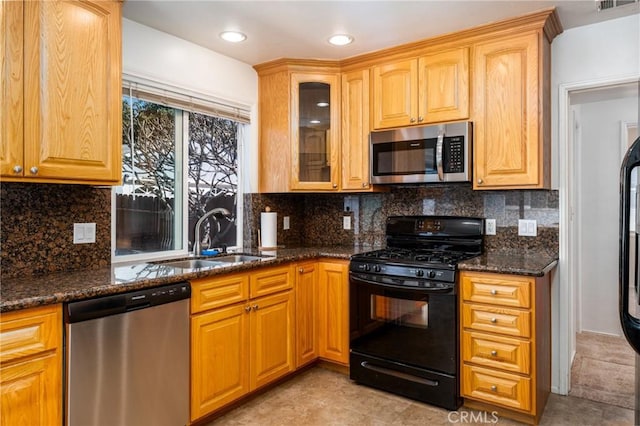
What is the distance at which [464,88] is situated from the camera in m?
2.77

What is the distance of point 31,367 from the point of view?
1608 millimetres

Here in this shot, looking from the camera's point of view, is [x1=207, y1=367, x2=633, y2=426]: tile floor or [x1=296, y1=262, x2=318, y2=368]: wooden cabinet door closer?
[x1=207, y1=367, x2=633, y2=426]: tile floor

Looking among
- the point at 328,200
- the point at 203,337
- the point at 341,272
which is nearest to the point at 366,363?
the point at 341,272

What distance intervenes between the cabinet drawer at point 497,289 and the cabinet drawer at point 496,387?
41 cm

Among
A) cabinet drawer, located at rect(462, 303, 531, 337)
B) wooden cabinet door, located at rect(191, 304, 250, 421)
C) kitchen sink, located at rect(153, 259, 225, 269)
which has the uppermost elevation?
kitchen sink, located at rect(153, 259, 225, 269)

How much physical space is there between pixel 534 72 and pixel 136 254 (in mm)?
2735

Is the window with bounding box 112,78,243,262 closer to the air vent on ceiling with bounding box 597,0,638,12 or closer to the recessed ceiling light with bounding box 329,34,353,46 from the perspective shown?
the recessed ceiling light with bounding box 329,34,353,46

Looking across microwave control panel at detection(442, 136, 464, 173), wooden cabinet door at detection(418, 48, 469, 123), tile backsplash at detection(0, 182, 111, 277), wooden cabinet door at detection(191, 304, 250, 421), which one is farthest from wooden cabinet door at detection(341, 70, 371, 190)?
tile backsplash at detection(0, 182, 111, 277)

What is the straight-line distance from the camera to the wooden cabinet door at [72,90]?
184 cm

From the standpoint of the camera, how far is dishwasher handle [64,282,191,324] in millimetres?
1712

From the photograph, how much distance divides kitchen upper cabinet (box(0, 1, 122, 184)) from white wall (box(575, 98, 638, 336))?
3701 mm

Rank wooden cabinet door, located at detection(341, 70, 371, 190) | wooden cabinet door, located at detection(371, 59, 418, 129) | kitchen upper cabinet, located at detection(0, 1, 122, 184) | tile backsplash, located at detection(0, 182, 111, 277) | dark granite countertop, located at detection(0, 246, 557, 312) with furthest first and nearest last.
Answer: wooden cabinet door, located at detection(341, 70, 371, 190) < wooden cabinet door, located at detection(371, 59, 418, 129) < tile backsplash, located at detection(0, 182, 111, 277) < kitchen upper cabinet, located at detection(0, 1, 122, 184) < dark granite countertop, located at detection(0, 246, 557, 312)

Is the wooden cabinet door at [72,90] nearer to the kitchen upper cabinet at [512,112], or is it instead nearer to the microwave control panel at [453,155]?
the microwave control panel at [453,155]

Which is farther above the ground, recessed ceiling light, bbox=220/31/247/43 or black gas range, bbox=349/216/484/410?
recessed ceiling light, bbox=220/31/247/43
